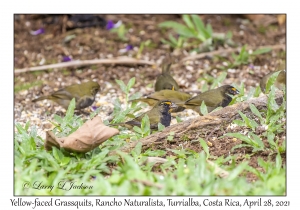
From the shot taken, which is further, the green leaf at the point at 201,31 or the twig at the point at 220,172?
the green leaf at the point at 201,31

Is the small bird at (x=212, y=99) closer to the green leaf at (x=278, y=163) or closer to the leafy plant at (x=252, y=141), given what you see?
the leafy plant at (x=252, y=141)

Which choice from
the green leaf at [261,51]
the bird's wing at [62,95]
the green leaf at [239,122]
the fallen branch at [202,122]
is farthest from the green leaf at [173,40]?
the green leaf at [239,122]

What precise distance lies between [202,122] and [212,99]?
5.52 feet

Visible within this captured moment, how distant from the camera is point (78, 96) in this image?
8.49 metres

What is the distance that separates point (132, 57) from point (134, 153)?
5.08 meters

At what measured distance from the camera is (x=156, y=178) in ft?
15.8

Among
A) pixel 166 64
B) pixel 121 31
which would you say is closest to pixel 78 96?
pixel 166 64

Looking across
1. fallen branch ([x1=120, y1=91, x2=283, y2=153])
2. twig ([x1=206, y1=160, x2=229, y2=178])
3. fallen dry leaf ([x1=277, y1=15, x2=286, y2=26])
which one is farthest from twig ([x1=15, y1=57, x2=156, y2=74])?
twig ([x1=206, y1=160, x2=229, y2=178])

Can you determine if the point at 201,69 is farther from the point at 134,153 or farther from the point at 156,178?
the point at 156,178

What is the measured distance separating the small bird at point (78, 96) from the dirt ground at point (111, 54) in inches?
9.1

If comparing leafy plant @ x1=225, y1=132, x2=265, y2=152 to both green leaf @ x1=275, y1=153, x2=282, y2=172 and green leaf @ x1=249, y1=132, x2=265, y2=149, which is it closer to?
green leaf @ x1=249, y1=132, x2=265, y2=149

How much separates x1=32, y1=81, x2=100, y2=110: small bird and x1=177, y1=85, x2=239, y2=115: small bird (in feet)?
4.61

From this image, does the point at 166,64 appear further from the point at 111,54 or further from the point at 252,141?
the point at 252,141

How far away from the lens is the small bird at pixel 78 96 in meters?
8.52
